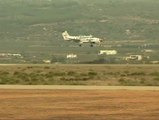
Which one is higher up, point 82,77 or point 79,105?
point 79,105

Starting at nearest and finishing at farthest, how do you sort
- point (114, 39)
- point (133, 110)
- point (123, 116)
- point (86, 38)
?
point (123, 116) → point (133, 110) → point (86, 38) → point (114, 39)

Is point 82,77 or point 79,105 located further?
point 82,77

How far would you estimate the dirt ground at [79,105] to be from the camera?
22.2 metres

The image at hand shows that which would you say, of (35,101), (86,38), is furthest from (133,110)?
(86,38)

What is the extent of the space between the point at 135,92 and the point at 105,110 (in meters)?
7.24

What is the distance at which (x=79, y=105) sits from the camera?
2569 centimetres

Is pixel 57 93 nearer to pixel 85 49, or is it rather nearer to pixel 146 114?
pixel 146 114

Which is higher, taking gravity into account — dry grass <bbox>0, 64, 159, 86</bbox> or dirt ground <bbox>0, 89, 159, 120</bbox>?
dirt ground <bbox>0, 89, 159, 120</bbox>

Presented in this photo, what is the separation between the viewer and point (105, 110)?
2403cm

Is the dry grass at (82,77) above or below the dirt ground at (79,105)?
below

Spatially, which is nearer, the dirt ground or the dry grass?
the dirt ground

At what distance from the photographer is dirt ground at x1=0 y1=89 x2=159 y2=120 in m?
22.2

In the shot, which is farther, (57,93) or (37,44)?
(37,44)

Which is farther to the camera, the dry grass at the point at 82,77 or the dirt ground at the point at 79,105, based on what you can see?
the dry grass at the point at 82,77
